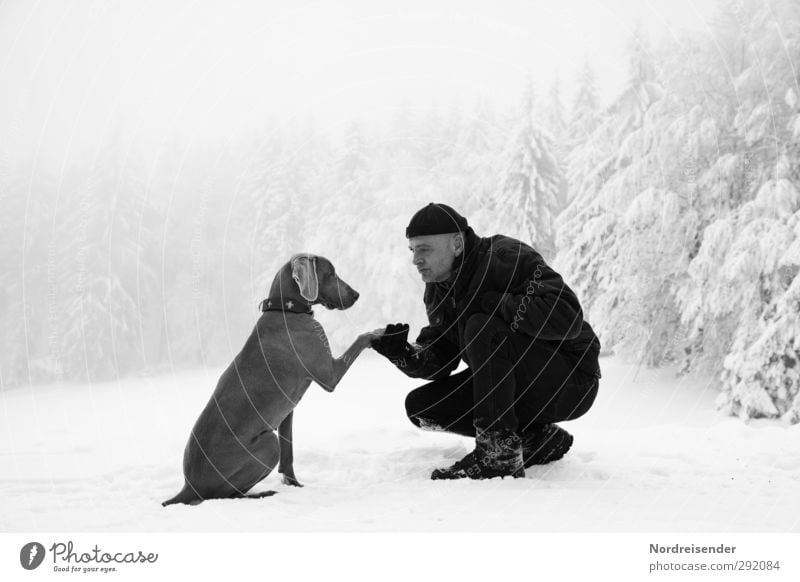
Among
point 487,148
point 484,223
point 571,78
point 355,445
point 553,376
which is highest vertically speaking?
point 571,78

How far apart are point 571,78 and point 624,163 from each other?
90.1 inches

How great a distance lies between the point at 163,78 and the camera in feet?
19.3

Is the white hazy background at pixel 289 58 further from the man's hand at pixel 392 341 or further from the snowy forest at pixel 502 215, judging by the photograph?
the man's hand at pixel 392 341

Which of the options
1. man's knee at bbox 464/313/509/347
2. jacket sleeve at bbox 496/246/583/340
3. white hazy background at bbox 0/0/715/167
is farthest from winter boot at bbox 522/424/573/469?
white hazy background at bbox 0/0/715/167

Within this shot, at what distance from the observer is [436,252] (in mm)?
3746

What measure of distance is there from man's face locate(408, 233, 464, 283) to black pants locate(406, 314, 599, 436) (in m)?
0.43

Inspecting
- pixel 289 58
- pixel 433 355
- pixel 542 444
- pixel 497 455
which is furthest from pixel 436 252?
pixel 289 58

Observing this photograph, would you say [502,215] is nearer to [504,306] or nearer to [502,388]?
[504,306]

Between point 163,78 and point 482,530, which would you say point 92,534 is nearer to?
point 482,530

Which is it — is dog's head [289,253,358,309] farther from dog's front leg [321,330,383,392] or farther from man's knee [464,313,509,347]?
man's knee [464,313,509,347]

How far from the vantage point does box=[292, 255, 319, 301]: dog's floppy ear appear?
150 inches

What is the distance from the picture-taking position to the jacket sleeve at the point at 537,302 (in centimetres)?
345

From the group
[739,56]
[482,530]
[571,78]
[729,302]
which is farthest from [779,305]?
[482,530]

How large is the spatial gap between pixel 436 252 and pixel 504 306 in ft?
1.81
